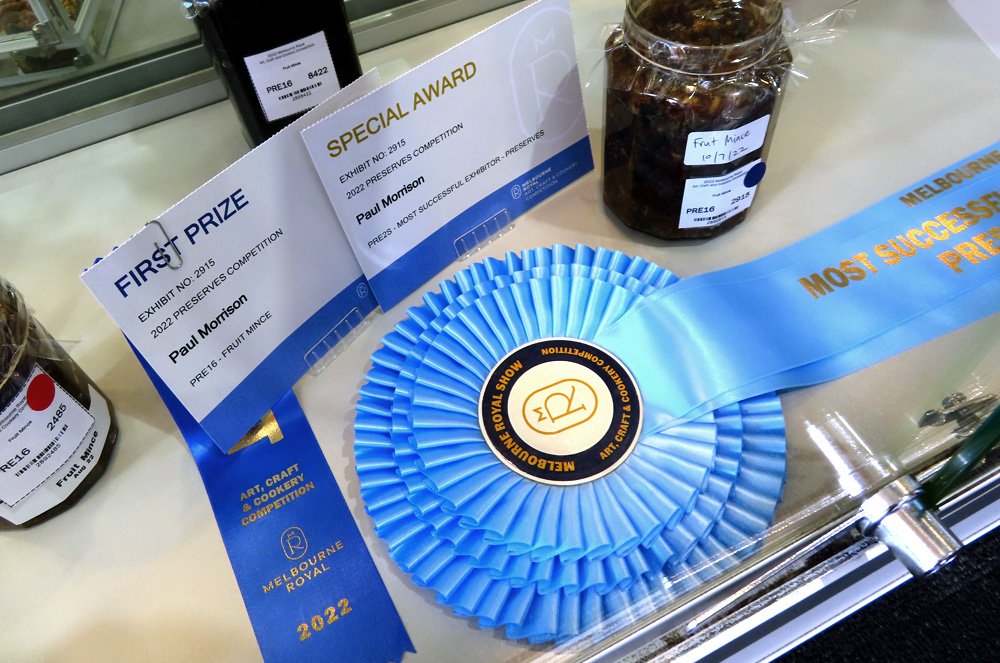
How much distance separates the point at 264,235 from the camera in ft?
1.61

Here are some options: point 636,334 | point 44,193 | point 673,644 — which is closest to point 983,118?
point 636,334

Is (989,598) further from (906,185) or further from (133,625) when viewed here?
(133,625)

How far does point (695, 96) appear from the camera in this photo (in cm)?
51

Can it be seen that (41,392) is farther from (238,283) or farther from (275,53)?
(275,53)

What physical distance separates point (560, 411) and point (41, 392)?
0.34 metres

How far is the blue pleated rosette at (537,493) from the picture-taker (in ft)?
1.40

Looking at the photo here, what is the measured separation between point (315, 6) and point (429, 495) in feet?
1.34

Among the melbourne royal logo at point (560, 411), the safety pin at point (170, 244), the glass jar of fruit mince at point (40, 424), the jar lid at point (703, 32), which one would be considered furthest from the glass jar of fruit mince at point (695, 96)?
the glass jar of fruit mince at point (40, 424)

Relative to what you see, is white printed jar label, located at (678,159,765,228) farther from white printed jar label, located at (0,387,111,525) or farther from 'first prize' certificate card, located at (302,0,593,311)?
white printed jar label, located at (0,387,111,525)

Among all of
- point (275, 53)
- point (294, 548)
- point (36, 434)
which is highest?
point (275, 53)

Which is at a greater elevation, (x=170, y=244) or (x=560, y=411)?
(x=170, y=244)

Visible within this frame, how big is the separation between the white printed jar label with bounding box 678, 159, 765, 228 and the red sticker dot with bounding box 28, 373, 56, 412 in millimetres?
485

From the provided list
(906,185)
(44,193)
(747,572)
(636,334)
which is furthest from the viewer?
(44,193)

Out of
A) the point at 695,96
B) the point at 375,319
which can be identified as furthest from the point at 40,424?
the point at 695,96
